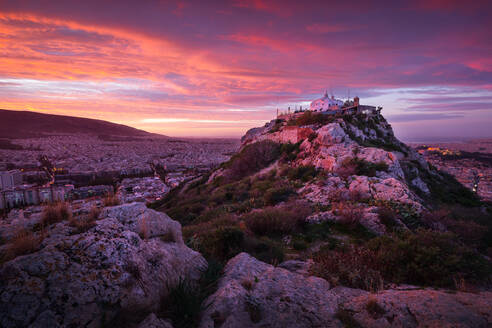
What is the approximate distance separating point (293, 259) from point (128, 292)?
12.8ft

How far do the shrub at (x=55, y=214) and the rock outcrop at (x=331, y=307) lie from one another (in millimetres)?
2656

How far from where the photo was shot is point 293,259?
215 inches

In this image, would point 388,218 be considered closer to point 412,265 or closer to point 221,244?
point 412,265

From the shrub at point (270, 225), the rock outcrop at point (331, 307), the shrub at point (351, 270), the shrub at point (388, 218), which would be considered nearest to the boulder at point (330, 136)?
the shrub at point (388, 218)

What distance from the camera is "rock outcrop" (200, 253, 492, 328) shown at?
2.78 m

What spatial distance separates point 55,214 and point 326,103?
4240 centimetres

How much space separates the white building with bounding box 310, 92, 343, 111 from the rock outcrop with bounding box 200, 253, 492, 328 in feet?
129

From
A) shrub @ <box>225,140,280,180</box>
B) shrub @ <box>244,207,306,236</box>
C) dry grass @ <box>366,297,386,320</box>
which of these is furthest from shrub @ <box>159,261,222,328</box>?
shrub @ <box>225,140,280,180</box>

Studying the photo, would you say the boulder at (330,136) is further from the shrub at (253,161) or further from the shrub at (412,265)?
the shrub at (412,265)

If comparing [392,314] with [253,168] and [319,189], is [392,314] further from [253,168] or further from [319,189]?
[253,168]

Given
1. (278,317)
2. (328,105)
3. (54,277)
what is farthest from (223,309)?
(328,105)

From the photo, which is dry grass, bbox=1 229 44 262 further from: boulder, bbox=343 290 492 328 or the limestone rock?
boulder, bbox=343 290 492 328

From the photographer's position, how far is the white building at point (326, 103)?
39.3 m

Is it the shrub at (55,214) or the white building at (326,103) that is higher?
the white building at (326,103)
